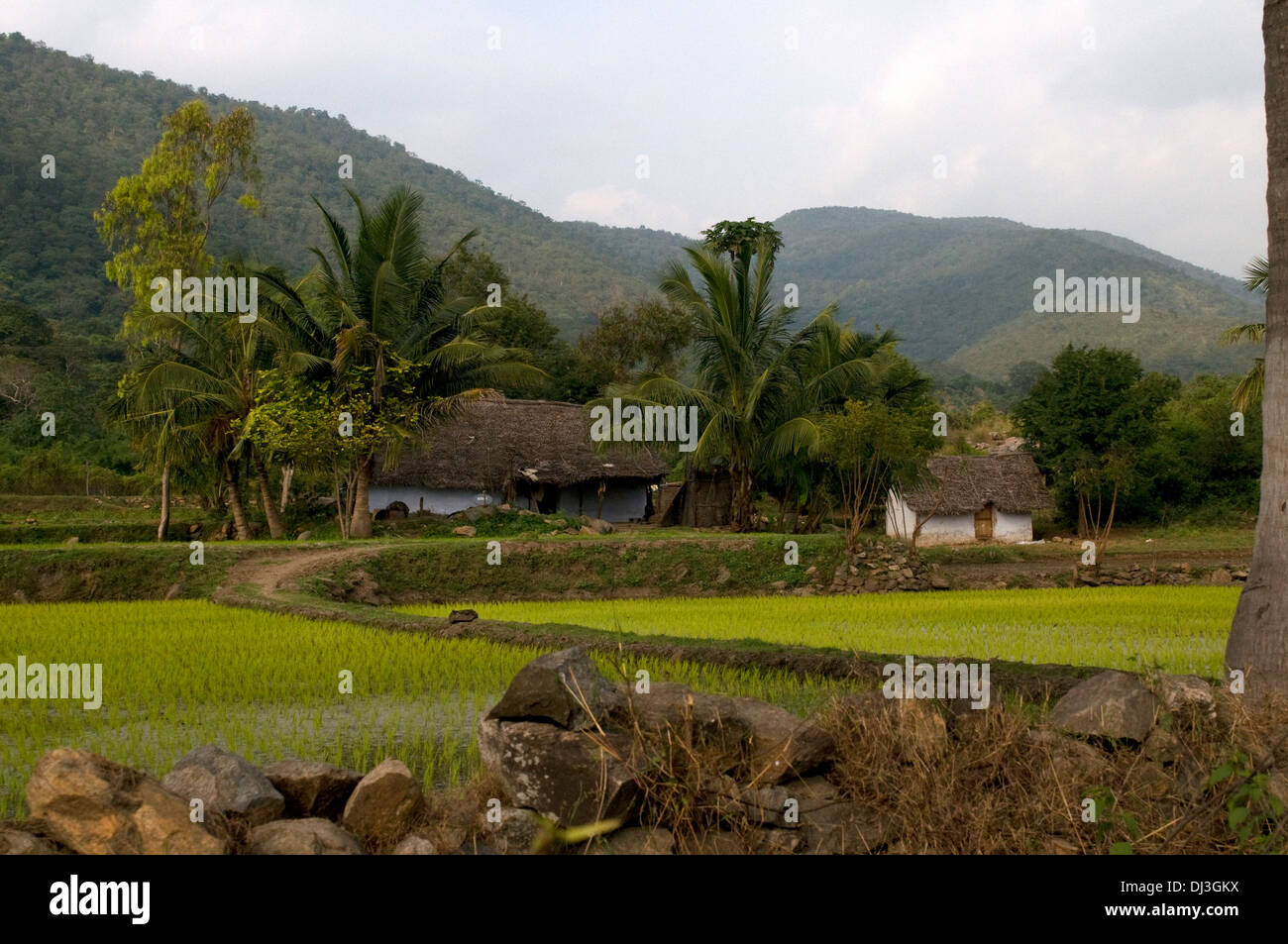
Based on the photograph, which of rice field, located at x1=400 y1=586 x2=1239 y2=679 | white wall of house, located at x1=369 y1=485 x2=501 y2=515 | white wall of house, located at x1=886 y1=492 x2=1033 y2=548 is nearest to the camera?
rice field, located at x1=400 y1=586 x2=1239 y2=679

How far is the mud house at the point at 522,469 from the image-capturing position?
→ 2628 cm

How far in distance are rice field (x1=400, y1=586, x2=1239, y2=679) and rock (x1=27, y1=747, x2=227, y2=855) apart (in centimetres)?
367

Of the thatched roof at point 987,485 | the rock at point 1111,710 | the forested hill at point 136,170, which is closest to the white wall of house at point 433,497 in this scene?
the thatched roof at point 987,485

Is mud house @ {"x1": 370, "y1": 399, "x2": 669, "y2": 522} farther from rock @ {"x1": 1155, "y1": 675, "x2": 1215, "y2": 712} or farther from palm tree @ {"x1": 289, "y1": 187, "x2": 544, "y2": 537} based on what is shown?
rock @ {"x1": 1155, "y1": 675, "x2": 1215, "y2": 712}

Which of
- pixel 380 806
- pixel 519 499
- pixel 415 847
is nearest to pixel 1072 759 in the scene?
pixel 415 847

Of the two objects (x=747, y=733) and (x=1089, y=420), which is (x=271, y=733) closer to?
(x=747, y=733)

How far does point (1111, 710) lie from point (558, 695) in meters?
2.45

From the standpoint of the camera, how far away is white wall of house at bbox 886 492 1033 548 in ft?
107

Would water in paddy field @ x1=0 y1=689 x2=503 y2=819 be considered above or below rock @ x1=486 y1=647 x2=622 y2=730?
below

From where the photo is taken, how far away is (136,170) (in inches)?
2200

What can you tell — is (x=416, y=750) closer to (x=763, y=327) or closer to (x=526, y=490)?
(x=763, y=327)

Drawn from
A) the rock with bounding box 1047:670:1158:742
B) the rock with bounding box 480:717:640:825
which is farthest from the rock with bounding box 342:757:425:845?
the rock with bounding box 1047:670:1158:742
